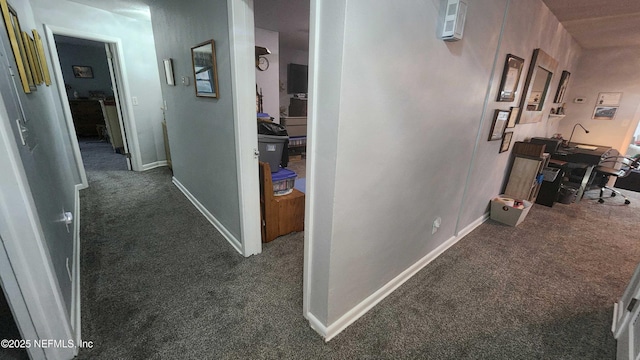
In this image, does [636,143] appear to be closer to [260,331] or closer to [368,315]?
[368,315]

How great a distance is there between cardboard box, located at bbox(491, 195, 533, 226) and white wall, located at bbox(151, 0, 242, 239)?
Answer: 2789mm

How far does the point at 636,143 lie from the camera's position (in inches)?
201

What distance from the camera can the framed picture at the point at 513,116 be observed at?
244cm

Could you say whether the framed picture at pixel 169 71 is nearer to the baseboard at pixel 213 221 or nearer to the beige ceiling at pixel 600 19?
the baseboard at pixel 213 221

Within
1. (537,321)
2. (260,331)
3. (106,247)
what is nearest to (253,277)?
(260,331)

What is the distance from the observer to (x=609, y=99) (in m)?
3.98

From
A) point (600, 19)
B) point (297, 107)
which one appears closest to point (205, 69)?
point (600, 19)

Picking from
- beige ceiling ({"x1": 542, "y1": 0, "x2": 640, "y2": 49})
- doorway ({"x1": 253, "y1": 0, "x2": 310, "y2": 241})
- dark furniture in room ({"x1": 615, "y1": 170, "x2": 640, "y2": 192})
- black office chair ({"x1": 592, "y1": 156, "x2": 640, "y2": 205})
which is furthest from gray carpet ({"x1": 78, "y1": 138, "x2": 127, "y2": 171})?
dark furniture in room ({"x1": 615, "y1": 170, "x2": 640, "y2": 192})

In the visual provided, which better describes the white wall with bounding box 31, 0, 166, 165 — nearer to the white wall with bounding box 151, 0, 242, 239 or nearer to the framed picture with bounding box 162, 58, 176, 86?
the framed picture with bounding box 162, 58, 176, 86

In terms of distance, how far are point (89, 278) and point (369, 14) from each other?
2.38 m

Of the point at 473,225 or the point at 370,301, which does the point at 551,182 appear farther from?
the point at 370,301

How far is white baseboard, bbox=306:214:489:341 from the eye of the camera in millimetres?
1404

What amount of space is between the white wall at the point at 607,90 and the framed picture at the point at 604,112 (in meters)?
0.05

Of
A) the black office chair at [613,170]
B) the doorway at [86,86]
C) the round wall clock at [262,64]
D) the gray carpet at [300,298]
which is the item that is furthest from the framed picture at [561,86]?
the doorway at [86,86]
